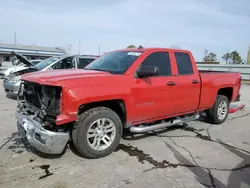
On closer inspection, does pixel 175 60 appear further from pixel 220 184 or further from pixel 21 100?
pixel 21 100

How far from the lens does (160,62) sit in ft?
16.3

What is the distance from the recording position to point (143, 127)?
4617 mm

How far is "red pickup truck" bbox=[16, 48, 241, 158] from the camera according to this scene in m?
3.64

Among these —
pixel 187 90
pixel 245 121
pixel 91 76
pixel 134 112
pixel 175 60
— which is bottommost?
pixel 245 121

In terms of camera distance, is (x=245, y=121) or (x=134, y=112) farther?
(x=245, y=121)

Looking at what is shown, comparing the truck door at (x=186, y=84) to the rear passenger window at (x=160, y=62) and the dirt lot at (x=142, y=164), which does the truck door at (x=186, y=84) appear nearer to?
the rear passenger window at (x=160, y=62)

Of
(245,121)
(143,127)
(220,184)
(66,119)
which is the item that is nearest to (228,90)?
(245,121)

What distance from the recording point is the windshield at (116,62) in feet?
15.0

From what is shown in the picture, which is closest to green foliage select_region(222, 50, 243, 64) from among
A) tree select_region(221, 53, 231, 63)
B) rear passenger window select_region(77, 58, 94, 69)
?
tree select_region(221, 53, 231, 63)

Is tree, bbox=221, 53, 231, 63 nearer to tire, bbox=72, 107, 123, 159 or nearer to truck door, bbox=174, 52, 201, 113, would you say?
truck door, bbox=174, 52, 201, 113

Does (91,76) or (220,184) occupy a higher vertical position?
(91,76)

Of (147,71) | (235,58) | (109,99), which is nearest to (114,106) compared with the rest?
(109,99)

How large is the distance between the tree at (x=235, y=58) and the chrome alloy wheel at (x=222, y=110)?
168ft

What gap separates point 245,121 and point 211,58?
5754 cm
